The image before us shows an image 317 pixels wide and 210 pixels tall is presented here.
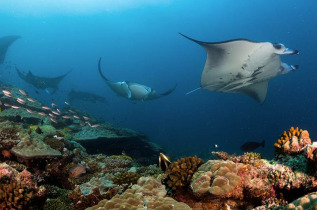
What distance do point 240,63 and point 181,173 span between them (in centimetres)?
438

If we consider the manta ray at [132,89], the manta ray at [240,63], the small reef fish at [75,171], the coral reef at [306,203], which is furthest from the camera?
the manta ray at [132,89]

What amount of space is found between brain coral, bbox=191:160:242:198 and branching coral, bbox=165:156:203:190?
324 millimetres

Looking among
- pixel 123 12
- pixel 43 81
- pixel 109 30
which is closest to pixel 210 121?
pixel 123 12

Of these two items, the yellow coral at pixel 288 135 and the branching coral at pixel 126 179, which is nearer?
the yellow coral at pixel 288 135

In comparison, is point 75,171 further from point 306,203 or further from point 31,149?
point 306,203

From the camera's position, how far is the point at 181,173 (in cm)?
335

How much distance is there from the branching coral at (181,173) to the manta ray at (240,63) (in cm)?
319

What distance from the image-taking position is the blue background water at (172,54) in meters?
78.2

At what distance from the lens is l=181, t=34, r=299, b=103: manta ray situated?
5340 mm

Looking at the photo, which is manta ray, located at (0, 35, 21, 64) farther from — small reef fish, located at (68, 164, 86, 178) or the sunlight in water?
the sunlight in water

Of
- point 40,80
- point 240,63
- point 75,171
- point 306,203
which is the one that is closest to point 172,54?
point 40,80

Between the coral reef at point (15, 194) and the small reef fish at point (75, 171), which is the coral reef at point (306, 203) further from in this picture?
the small reef fish at point (75, 171)

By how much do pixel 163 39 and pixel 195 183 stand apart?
122 m

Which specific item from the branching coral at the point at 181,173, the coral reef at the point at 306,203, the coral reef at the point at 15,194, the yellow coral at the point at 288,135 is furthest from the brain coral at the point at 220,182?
the coral reef at the point at 15,194
